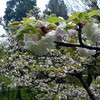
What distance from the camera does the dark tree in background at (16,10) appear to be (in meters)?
12.3

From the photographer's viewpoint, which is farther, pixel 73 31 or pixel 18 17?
pixel 18 17

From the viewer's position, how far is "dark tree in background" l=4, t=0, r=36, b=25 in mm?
12297

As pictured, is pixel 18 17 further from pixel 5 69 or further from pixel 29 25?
pixel 29 25

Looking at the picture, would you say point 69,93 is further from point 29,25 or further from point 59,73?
point 29,25

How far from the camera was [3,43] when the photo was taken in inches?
212

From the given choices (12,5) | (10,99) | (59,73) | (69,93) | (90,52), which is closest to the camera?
(90,52)

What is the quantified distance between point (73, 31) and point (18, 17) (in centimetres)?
1226

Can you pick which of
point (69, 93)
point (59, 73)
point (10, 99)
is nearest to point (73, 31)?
point (59, 73)

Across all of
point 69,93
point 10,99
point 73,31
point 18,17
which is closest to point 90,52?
point 73,31

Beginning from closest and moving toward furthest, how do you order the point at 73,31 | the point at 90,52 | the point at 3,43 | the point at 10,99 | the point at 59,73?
1. the point at 73,31
2. the point at 90,52
3. the point at 59,73
4. the point at 3,43
5. the point at 10,99

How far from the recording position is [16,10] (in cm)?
1262

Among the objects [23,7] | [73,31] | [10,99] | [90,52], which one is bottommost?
[10,99]

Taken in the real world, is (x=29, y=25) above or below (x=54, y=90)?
above

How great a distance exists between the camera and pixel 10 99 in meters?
5.98
